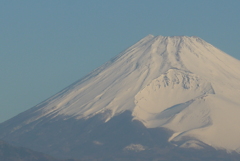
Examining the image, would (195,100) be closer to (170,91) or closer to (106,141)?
Result: (170,91)

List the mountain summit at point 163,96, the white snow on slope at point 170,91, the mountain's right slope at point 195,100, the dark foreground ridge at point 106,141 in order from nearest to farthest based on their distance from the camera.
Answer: the dark foreground ridge at point 106,141, the mountain's right slope at point 195,100, the mountain summit at point 163,96, the white snow on slope at point 170,91

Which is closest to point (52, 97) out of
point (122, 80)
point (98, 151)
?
point (122, 80)

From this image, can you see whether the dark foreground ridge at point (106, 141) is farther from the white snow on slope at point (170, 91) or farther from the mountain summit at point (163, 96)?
the white snow on slope at point (170, 91)

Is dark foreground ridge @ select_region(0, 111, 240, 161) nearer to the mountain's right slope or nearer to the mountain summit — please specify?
Result: the mountain summit

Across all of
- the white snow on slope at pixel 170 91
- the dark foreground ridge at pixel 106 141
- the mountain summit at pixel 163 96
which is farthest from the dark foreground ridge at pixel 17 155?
the white snow on slope at pixel 170 91

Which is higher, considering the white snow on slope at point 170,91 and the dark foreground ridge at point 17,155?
the white snow on slope at point 170,91

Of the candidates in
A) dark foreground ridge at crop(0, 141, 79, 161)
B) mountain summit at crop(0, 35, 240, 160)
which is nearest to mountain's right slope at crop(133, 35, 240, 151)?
mountain summit at crop(0, 35, 240, 160)

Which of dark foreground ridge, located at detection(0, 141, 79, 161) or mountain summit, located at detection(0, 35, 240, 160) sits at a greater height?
mountain summit, located at detection(0, 35, 240, 160)

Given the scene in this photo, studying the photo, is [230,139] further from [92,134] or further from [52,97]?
[52,97]
